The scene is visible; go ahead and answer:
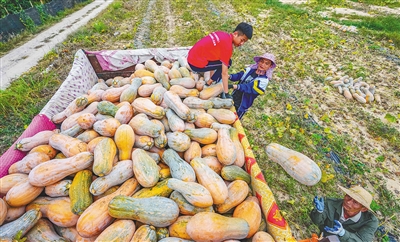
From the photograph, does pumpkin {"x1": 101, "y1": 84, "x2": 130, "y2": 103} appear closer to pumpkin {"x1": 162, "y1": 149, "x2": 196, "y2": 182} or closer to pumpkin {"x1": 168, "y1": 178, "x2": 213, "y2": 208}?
pumpkin {"x1": 162, "y1": 149, "x2": 196, "y2": 182}

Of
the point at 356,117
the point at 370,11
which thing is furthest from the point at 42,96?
the point at 370,11

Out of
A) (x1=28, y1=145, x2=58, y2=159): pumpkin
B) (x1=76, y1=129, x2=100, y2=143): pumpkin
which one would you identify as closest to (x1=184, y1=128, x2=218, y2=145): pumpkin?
(x1=76, y1=129, x2=100, y2=143): pumpkin

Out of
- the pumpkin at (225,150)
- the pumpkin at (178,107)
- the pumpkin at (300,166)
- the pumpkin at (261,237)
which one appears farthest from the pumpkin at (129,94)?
the pumpkin at (261,237)

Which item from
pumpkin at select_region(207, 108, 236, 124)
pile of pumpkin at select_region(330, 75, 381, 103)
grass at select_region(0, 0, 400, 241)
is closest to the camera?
pumpkin at select_region(207, 108, 236, 124)

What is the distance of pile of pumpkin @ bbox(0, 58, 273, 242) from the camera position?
1.71 meters

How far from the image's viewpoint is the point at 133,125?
2.41 metres

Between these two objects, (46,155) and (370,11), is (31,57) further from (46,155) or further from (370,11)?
(370,11)

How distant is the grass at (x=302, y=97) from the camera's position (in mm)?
3562

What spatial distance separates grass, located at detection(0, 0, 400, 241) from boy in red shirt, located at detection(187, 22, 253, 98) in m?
1.52

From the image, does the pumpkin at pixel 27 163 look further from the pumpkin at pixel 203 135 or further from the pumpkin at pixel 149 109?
the pumpkin at pixel 203 135

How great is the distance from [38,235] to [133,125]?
48.7 inches

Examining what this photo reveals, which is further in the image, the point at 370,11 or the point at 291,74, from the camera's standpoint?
the point at 370,11

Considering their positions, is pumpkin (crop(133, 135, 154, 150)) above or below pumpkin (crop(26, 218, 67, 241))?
above

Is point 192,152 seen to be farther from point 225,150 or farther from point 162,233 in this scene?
point 162,233
